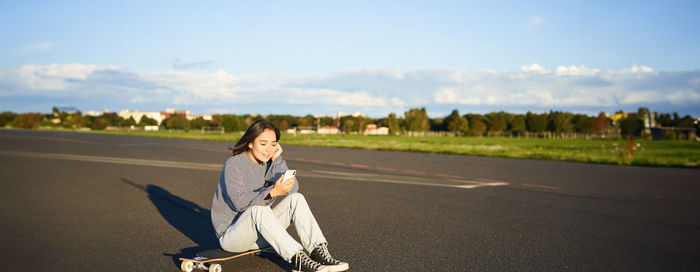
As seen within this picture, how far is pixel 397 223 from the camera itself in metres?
6.83

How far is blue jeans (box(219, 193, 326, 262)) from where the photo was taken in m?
4.07

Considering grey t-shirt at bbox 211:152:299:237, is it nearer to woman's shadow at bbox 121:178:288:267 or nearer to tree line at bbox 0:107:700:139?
woman's shadow at bbox 121:178:288:267

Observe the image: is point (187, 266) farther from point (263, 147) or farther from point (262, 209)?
point (263, 147)

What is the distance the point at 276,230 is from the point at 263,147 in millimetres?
758

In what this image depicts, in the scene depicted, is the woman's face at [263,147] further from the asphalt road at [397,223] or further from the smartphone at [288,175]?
the asphalt road at [397,223]

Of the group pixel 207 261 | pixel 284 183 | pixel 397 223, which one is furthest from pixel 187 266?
pixel 397 223

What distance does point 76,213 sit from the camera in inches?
293

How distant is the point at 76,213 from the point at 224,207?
174 inches

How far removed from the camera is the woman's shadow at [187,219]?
5117 mm

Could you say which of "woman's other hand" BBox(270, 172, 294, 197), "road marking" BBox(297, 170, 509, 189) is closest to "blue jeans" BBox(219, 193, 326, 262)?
"woman's other hand" BBox(270, 172, 294, 197)

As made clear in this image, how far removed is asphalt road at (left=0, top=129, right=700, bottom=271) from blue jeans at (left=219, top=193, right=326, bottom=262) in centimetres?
33

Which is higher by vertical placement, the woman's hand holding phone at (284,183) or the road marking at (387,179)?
the woman's hand holding phone at (284,183)

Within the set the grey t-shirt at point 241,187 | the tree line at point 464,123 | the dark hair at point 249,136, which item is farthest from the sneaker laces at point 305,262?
the tree line at point 464,123

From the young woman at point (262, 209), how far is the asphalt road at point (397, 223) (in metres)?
0.43
